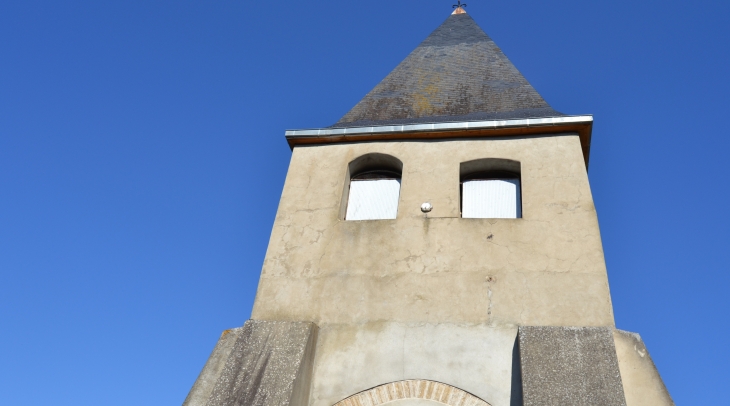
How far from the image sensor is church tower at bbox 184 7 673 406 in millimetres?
6391

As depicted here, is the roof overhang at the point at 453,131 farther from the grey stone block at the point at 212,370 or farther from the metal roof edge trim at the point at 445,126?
the grey stone block at the point at 212,370

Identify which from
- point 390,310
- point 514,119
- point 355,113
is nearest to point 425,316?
point 390,310

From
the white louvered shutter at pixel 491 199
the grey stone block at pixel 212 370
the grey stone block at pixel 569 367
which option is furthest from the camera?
the white louvered shutter at pixel 491 199

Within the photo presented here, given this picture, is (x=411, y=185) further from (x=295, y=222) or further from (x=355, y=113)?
(x=355, y=113)

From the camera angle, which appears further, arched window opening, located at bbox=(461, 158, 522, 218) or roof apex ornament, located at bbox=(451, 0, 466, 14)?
roof apex ornament, located at bbox=(451, 0, 466, 14)

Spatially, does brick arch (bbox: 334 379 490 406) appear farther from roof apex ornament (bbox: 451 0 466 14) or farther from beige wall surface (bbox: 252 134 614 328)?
roof apex ornament (bbox: 451 0 466 14)

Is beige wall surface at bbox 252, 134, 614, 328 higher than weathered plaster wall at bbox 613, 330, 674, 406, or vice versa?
beige wall surface at bbox 252, 134, 614, 328

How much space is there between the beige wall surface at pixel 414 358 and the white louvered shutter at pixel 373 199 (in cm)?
188

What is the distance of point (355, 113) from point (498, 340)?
5.29m

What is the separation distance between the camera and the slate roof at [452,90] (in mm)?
9898

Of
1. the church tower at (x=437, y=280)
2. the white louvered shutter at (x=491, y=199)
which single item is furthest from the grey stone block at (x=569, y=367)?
the white louvered shutter at (x=491, y=199)

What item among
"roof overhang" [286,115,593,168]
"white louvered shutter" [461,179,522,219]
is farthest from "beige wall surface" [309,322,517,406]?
"roof overhang" [286,115,593,168]

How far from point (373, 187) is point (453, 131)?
1.40m

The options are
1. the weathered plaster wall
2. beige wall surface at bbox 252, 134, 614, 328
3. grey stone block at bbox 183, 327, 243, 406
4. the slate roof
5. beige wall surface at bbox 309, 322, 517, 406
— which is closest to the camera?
the weathered plaster wall
